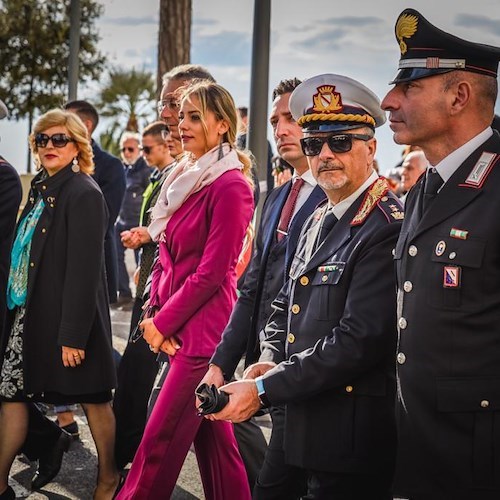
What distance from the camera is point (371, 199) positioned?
323 cm

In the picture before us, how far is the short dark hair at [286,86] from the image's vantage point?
4.45 meters

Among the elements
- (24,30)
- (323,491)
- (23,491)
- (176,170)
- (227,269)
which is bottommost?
(23,491)

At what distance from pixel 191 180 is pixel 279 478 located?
4.84 ft


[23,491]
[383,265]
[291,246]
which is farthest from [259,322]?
[23,491]

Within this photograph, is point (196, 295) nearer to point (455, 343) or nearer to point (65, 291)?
point (65, 291)

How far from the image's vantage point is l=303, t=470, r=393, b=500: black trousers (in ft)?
10.1

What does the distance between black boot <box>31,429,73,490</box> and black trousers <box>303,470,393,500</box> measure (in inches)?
95.2

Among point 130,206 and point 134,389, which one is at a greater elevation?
point 130,206

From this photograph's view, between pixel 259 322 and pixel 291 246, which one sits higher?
pixel 291 246

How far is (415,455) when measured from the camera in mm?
2691

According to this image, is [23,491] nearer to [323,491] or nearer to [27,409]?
[27,409]

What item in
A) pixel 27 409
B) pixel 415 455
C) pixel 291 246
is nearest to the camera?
pixel 415 455

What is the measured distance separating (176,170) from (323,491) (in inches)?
81.6

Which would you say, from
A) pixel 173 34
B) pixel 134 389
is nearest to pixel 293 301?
pixel 134 389
